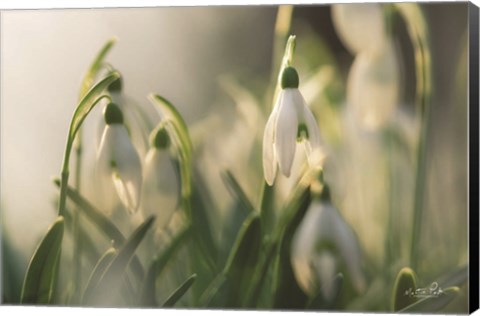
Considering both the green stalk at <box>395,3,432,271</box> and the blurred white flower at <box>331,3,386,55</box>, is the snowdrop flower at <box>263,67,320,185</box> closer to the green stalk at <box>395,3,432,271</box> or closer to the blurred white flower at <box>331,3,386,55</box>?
the blurred white flower at <box>331,3,386,55</box>

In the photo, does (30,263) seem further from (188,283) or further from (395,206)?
(395,206)

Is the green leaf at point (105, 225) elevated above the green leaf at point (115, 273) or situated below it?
above

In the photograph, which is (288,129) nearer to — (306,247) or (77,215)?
(306,247)

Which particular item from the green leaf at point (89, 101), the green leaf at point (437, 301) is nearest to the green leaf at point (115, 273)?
the green leaf at point (89, 101)

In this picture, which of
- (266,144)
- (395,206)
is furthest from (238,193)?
(395,206)

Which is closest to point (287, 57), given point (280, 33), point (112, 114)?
point (280, 33)
